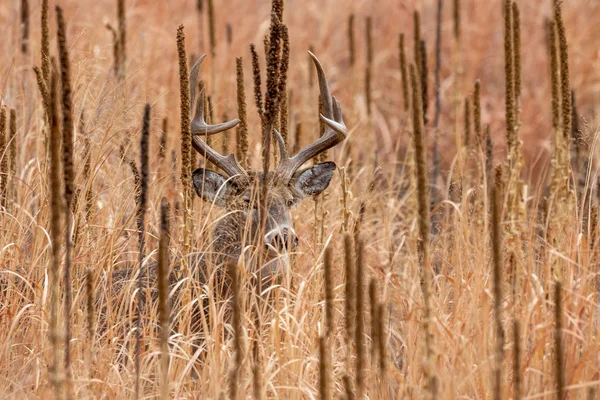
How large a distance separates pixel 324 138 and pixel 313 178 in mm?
295

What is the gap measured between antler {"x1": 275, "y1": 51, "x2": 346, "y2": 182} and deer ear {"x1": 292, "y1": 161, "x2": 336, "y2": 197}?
6cm

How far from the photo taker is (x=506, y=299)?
4250 mm

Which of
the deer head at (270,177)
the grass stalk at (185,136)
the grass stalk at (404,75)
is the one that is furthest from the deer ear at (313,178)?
the grass stalk at (185,136)

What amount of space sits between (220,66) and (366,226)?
302 cm

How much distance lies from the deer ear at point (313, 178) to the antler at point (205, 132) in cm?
42

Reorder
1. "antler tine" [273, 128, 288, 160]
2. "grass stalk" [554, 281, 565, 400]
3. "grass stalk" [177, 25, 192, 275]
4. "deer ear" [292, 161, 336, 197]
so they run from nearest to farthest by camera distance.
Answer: "grass stalk" [554, 281, 565, 400]
"grass stalk" [177, 25, 192, 275]
"antler tine" [273, 128, 288, 160]
"deer ear" [292, 161, 336, 197]

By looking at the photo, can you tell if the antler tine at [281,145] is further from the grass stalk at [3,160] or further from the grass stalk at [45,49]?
the grass stalk at [3,160]

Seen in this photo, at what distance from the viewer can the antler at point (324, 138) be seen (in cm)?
569

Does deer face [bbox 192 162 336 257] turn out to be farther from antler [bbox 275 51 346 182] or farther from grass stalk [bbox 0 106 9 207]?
grass stalk [bbox 0 106 9 207]

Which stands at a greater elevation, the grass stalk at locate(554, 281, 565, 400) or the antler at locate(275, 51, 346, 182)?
the antler at locate(275, 51, 346, 182)

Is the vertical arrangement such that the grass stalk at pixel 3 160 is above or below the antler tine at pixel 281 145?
below

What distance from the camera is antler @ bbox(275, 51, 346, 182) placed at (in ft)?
18.7

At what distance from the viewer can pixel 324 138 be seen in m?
5.85

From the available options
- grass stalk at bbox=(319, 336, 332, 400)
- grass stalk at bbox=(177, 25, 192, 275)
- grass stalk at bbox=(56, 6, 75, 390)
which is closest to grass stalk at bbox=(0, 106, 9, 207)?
grass stalk at bbox=(177, 25, 192, 275)
